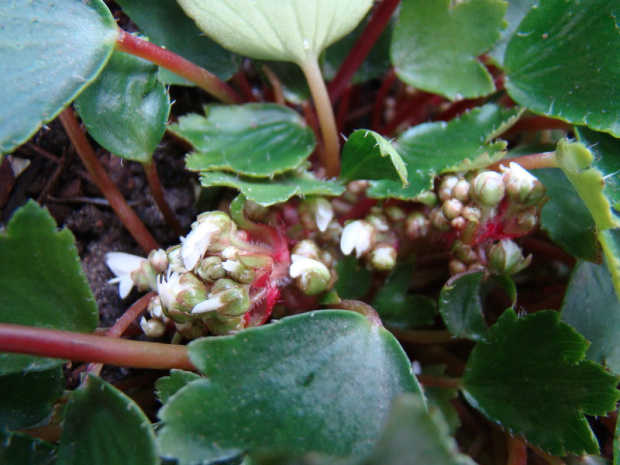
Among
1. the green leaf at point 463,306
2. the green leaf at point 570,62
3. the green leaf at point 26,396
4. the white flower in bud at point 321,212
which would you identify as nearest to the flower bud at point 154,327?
the green leaf at point 26,396

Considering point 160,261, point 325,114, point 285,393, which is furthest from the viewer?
point 325,114

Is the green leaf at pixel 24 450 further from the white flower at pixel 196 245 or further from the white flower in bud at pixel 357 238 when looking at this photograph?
the white flower in bud at pixel 357 238

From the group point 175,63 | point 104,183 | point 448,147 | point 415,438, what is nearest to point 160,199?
point 104,183

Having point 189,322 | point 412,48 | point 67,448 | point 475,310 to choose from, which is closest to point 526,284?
point 475,310

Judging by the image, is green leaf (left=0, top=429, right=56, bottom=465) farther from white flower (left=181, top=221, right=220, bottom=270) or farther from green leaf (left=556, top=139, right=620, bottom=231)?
green leaf (left=556, top=139, right=620, bottom=231)

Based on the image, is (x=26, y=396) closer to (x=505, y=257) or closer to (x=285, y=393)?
(x=285, y=393)

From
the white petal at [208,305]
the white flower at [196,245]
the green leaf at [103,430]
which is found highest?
the white flower at [196,245]
